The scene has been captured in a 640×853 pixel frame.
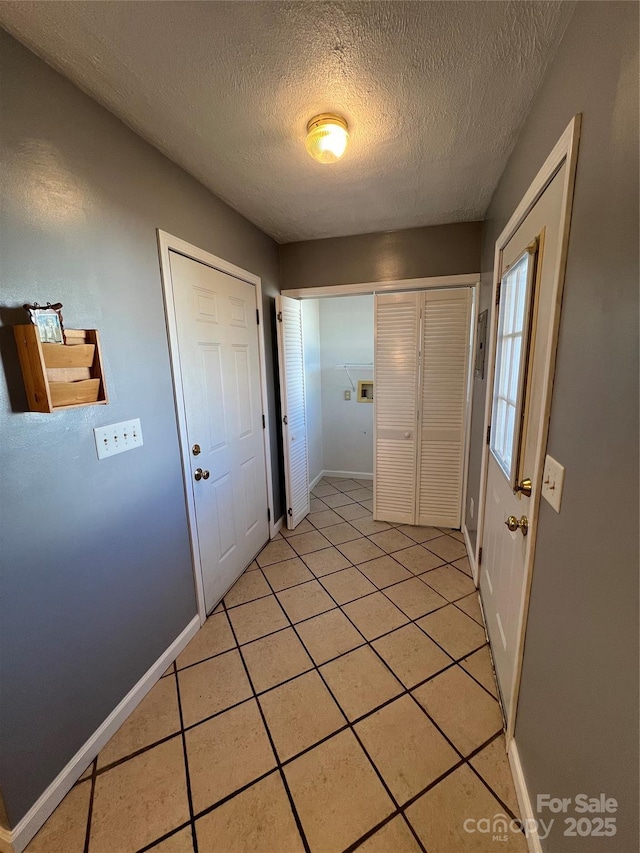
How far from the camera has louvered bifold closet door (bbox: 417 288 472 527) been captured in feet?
8.08

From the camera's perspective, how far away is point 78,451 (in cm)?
117

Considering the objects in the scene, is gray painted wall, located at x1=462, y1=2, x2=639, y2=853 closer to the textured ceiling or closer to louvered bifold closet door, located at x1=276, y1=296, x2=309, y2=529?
the textured ceiling

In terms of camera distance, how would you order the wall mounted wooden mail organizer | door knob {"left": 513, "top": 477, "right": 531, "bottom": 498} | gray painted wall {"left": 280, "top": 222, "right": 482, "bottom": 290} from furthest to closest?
gray painted wall {"left": 280, "top": 222, "right": 482, "bottom": 290} → door knob {"left": 513, "top": 477, "right": 531, "bottom": 498} → the wall mounted wooden mail organizer

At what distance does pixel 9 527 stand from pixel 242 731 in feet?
3.80

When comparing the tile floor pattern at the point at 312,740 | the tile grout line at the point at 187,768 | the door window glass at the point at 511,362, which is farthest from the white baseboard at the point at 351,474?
the tile grout line at the point at 187,768

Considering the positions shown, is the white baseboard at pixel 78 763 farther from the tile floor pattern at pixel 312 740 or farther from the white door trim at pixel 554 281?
the white door trim at pixel 554 281

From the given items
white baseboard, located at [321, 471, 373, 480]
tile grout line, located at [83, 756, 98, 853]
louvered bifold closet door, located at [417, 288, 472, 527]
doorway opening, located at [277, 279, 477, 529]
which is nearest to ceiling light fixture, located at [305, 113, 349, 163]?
doorway opening, located at [277, 279, 477, 529]

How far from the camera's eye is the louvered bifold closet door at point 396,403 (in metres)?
2.57

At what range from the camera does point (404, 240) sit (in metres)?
2.46

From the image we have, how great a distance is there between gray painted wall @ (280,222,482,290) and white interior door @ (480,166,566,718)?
0.83 m

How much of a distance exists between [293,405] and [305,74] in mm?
1988

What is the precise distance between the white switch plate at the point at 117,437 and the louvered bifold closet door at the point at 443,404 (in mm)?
2030

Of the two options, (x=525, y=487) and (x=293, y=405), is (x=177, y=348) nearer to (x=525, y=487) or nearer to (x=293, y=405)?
(x=293, y=405)

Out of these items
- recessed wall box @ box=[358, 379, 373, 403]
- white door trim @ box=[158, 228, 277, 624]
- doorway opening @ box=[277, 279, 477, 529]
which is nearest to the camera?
white door trim @ box=[158, 228, 277, 624]
